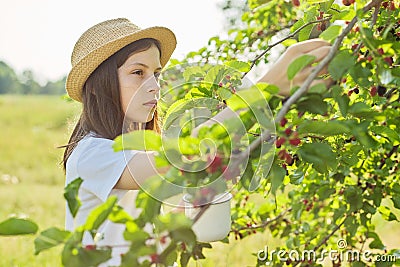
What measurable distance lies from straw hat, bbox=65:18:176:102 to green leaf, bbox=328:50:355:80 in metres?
0.86

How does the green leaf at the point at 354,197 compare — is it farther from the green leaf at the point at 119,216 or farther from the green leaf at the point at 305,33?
the green leaf at the point at 119,216

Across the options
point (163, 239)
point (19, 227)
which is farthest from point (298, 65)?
point (19, 227)

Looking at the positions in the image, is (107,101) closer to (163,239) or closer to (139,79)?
(139,79)

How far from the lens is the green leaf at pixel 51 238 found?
0.77 m

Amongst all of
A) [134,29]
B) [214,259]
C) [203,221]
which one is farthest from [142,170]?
[214,259]

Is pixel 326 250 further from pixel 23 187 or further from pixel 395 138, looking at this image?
pixel 23 187

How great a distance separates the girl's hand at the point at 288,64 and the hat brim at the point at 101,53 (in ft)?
2.55

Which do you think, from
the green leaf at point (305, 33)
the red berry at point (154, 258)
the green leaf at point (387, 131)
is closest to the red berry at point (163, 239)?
the red berry at point (154, 258)

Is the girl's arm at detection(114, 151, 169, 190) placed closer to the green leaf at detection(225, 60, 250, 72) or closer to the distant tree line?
the green leaf at detection(225, 60, 250, 72)

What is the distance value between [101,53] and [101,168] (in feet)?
1.34

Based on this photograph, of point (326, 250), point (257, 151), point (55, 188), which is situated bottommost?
point (55, 188)

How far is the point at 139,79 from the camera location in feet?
5.33

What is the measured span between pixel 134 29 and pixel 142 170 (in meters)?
0.61

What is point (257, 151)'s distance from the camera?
2.82ft
